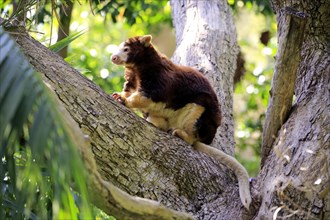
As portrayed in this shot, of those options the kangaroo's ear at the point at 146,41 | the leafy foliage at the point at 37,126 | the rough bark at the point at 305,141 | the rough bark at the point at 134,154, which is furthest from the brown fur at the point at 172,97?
the leafy foliage at the point at 37,126

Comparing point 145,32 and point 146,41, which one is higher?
point 145,32

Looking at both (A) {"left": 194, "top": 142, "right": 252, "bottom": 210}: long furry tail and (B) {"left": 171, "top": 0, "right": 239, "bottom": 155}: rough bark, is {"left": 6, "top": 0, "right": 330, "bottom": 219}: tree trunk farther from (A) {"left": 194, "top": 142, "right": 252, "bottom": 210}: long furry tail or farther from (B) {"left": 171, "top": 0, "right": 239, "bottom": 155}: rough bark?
(B) {"left": 171, "top": 0, "right": 239, "bottom": 155}: rough bark

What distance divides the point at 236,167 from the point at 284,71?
802mm

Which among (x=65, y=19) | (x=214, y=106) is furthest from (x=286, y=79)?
(x=65, y=19)

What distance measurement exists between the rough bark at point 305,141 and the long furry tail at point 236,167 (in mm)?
104

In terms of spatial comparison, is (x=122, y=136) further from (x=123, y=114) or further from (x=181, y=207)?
(x=181, y=207)

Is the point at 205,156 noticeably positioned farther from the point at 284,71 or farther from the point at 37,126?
the point at 37,126

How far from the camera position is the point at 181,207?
4266mm

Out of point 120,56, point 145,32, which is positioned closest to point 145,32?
point 145,32

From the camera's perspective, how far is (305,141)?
394 centimetres

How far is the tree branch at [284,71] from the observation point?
158 inches

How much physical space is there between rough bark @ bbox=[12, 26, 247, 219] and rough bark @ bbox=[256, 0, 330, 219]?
0.36 m

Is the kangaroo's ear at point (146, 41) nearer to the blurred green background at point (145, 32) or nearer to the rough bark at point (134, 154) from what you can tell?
the blurred green background at point (145, 32)

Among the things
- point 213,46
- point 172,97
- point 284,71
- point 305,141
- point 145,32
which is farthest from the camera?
point 145,32
